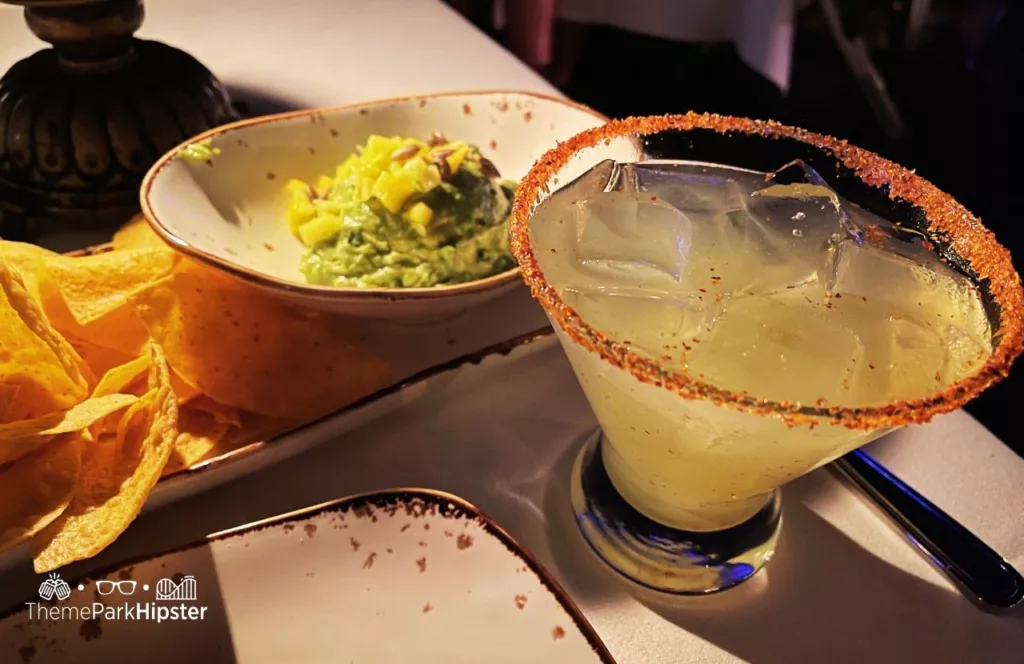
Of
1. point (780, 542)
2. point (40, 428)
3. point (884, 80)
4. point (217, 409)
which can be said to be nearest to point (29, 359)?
point (40, 428)

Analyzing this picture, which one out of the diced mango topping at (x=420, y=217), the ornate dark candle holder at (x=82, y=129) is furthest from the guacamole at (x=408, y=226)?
the ornate dark candle holder at (x=82, y=129)

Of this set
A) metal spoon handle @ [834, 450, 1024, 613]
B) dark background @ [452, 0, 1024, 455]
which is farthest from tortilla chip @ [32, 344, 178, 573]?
dark background @ [452, 0, 1024, 455]

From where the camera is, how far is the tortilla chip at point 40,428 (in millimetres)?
764

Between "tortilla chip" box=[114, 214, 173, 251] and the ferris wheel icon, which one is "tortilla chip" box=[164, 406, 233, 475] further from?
"tortilla chip" box=[114, 214, 173, 251]

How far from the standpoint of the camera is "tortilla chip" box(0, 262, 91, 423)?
810mm

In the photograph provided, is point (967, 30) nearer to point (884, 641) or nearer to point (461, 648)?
point (884, 641)

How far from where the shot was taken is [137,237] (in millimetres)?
1159

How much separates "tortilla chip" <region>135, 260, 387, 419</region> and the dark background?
2615mm

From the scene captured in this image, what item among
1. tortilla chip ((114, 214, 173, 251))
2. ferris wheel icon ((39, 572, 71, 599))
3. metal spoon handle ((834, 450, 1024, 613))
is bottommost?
metal spoon handle ((834, 450, 1024, 613))

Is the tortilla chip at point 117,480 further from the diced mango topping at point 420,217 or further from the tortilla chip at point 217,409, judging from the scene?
the diced mango topping at point 420,217

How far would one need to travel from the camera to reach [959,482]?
94 centimetres

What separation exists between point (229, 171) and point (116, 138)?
174 mm

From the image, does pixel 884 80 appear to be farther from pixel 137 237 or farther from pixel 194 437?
pixel 194 437

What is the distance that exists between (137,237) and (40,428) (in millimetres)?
453
